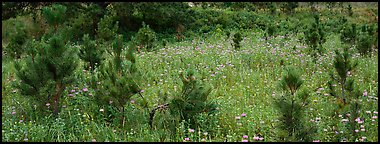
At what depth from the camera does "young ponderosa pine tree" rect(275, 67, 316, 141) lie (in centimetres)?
331

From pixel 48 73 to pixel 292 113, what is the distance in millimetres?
2780

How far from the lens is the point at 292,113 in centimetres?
335

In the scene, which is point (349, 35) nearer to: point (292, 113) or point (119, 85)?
point (292, 113)

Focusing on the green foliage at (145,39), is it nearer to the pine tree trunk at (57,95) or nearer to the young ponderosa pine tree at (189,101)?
the pine tree trunk at (57,95)

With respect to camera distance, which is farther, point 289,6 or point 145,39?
point 289,6

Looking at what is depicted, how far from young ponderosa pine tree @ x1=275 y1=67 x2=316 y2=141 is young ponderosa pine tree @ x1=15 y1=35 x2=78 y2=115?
2539 mm

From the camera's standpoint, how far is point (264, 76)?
20.5 ft

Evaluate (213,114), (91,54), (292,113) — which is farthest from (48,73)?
(292,113)

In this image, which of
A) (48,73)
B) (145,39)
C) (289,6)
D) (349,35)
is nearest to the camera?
(48,73)

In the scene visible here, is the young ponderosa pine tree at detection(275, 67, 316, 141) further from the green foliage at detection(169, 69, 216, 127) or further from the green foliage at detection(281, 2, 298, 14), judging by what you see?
the green foliage at detection(281, 2, 298, 14)

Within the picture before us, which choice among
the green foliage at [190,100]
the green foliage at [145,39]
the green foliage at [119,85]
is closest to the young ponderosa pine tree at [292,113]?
the green foliage at [190,100]

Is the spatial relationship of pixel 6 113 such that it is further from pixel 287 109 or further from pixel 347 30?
pixel 347 30

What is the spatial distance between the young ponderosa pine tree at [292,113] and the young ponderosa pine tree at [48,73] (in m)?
2.54

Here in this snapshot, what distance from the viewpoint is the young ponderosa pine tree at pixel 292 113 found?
3.31 metres
